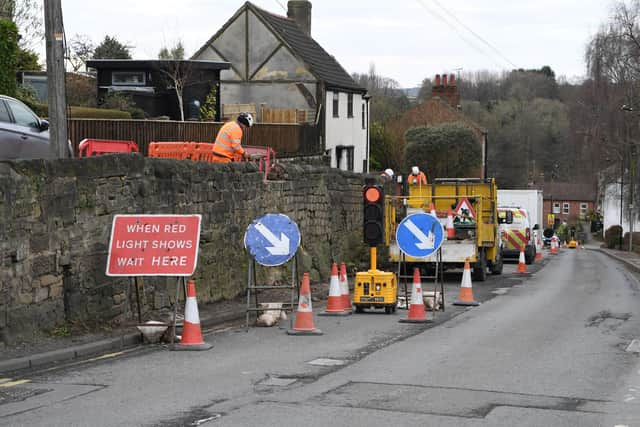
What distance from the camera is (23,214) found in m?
11.4

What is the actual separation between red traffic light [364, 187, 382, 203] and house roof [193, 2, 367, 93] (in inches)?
1028

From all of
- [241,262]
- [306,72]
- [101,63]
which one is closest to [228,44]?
[306,72]

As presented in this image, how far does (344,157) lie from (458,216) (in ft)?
70.9

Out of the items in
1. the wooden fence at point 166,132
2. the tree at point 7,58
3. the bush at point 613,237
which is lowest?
the bush at point 613,237

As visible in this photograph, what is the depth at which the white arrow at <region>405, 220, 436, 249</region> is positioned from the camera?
15688mm

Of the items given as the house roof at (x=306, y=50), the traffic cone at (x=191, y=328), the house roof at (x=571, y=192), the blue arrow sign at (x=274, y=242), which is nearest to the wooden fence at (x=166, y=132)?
the blue arrow sign at (x=274, y=242)

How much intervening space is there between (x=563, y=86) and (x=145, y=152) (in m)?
108

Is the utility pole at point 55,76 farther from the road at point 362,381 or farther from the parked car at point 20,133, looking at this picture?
the road at point 362,381

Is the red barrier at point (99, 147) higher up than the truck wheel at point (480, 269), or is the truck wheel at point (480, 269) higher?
the red barrier at point (99, 147)

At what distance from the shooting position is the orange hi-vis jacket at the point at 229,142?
18438mm

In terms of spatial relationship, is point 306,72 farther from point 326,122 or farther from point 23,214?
point 23,214

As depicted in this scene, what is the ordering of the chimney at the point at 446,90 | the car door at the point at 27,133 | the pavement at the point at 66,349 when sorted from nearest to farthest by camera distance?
1. the pavement at the point at 66,349
2. the car door at the point at 27,133
3. the chimney at the point at 446,90

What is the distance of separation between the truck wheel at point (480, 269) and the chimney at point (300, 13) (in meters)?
24.7

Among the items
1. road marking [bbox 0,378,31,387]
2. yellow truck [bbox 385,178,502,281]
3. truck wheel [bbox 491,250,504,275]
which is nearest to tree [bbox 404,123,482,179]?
truck wheel [bbox 491,250,504,275]
